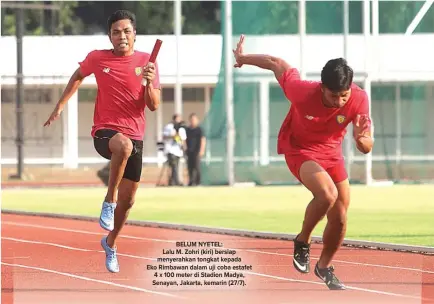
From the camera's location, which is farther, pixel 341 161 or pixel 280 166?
pixel 280 166

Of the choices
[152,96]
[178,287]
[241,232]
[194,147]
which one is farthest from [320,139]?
[194,147]

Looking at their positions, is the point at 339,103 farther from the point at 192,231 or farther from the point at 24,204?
the point at 24,204

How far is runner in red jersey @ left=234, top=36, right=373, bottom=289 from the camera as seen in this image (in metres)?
9.59

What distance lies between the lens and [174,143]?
32062mm

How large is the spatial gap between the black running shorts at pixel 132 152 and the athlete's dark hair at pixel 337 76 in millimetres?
1773

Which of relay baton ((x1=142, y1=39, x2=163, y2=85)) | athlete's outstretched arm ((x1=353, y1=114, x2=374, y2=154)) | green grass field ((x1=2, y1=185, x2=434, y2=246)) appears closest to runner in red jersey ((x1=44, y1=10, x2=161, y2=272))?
relay baton ((x1=142, y1=39, x2=163, y2=85))

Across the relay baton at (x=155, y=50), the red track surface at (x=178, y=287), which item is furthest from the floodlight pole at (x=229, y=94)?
the relay baton at (x=155, y=50)

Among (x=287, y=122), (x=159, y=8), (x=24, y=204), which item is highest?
(x=159, y=8)

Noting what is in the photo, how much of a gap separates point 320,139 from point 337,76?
3.31 feet

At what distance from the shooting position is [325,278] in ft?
33.8

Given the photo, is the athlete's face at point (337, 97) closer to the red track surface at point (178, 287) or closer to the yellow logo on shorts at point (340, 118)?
the yellow logo on shorts at point (340, 118)

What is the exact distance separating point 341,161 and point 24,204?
643 inches

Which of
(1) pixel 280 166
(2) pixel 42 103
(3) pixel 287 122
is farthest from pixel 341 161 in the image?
(2) pixel 42 103

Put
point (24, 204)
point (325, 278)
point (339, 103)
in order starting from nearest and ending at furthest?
point (339, 103)
point (325, 278)
point (24, 204)
